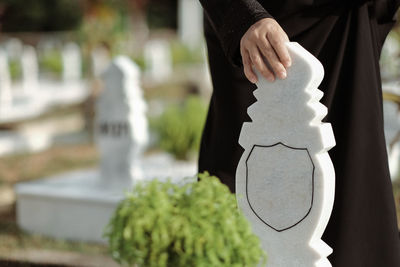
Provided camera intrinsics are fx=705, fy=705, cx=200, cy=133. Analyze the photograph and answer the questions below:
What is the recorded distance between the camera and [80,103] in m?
10.9

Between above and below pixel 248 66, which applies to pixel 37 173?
below

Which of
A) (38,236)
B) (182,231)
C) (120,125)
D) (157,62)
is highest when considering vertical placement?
(182,231)

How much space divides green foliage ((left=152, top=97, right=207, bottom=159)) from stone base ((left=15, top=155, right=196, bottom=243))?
0.61 metres

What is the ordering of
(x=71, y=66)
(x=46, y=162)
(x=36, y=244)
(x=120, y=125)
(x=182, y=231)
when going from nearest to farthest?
(x=182, y=231) < (x=36, y=244) < (x=120, y=125) < (x=46, y=162) < (x=71, y=66)

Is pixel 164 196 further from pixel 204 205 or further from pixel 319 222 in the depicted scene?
pixel 319 222

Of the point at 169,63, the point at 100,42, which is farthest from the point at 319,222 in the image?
the point at 169,63

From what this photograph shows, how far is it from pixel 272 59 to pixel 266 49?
0.10 feet

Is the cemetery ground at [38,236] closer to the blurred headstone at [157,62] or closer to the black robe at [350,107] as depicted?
the black robe at [350,107]

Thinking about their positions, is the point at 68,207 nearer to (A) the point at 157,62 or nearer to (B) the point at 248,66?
(B) the point at 248,66

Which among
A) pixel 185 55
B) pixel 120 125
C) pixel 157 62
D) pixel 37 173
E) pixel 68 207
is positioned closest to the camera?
pixel 68 207

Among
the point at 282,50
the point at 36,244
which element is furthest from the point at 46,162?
the point at 282,50

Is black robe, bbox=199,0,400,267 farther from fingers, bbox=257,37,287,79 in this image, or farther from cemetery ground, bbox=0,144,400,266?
cemetery ground, bbox=0,144,400,266

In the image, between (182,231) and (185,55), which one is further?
(185,55)

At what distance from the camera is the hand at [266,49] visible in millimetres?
1778
